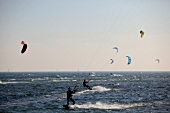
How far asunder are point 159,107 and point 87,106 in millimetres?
8108

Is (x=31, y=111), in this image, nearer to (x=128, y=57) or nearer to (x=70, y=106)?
(x=70, y=106)

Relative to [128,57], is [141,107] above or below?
below

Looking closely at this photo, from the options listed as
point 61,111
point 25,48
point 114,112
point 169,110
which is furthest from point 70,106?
point 169,110

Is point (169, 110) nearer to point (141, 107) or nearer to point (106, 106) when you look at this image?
point (141, 107)

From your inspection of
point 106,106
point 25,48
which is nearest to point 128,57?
point 106,106

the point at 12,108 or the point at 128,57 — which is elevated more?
the point at 128,57

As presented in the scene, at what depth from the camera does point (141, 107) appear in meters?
39.0

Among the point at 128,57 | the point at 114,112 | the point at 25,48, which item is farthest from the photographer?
the point at 128,57

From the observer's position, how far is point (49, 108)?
39.3m

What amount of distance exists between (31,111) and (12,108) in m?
3.30

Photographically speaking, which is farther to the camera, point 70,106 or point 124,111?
point 70,106

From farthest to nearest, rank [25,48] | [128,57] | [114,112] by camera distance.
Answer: [128,57]
[25,48]
[114,112]

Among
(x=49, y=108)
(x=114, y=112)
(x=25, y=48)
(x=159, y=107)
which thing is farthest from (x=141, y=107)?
(x=25, y=48)

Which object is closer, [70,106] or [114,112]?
[114,112]
